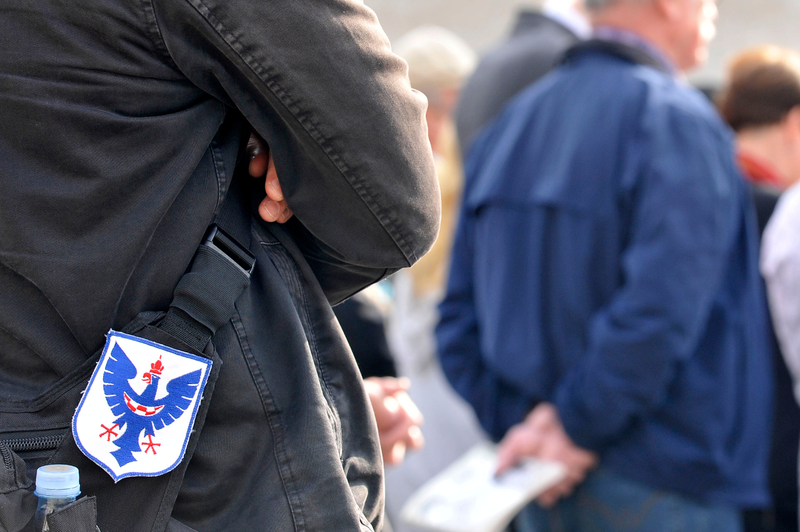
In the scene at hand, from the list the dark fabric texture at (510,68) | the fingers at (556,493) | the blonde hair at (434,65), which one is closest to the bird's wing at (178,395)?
the fingers at (556,493)

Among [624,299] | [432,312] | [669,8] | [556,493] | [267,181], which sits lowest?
[432,312]

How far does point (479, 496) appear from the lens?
212 centimetres

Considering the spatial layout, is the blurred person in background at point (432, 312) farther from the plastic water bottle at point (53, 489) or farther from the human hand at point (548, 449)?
the plastic water bottle at point (53, 489)

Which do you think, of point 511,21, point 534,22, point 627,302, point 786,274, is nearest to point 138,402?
point 627,302

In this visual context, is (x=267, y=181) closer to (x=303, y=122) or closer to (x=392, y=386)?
(x=303, y=122)

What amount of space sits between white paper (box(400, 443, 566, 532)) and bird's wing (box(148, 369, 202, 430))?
1.24m

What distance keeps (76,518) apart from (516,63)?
2672 millimetres

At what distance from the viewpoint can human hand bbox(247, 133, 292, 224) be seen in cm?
103

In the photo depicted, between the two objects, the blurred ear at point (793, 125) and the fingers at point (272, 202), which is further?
the blurred ear at point (793, 125)

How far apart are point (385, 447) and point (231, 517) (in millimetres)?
609

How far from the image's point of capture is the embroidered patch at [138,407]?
88 cm

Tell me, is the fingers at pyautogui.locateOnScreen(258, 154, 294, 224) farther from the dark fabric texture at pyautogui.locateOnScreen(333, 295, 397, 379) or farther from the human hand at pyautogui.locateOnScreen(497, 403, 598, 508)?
the human hand at pyautogui.locateOnScreen(497, 403, 598, 508)

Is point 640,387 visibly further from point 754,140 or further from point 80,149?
point 80,149

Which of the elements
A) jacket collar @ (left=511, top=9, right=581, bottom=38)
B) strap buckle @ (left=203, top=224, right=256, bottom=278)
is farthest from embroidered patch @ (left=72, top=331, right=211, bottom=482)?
jacket collar @ (left=511, top=9, right=581, bottom=38)
